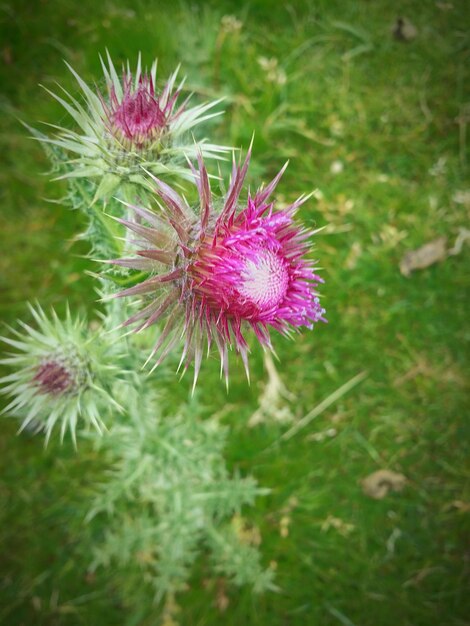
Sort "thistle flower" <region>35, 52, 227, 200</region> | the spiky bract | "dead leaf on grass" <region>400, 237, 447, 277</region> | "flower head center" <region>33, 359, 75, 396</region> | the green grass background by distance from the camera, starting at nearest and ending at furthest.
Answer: "thistle flower" <region>35, 52, 227, 200</region>
"flower head center" <region>33, 359, 75, 396</region>
the spiky bract
the green grass background
"dead leaf on grass" <region>400, 237, 447, 277</region>

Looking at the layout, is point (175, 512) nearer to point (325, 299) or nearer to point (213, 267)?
point (325, 299)

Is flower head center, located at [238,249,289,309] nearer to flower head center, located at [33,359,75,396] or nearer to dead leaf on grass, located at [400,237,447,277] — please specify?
flower head center, located at [33,359,75,396]

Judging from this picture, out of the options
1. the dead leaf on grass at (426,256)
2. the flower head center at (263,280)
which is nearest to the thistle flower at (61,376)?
the flower head center at (263,280)

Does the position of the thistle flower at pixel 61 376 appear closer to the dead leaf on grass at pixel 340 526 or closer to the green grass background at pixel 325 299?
the green grass background at pixel 325 299

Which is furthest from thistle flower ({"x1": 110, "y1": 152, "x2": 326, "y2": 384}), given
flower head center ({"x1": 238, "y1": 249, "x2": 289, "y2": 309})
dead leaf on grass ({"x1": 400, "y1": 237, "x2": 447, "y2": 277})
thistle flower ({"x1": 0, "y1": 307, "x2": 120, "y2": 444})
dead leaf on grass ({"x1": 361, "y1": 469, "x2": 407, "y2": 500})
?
dead leaf on grass ({"x1": 361, "y1": 469, "x2": 407, "y2": 500})

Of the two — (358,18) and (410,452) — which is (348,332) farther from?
(358,18)

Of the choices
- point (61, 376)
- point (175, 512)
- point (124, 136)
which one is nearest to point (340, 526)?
point (175, 512)

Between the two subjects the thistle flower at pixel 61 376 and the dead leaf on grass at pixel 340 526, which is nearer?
the thistle flower at pixel 61 376

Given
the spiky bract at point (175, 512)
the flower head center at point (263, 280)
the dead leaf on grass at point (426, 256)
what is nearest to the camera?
the flower head center at point (263, 280)
